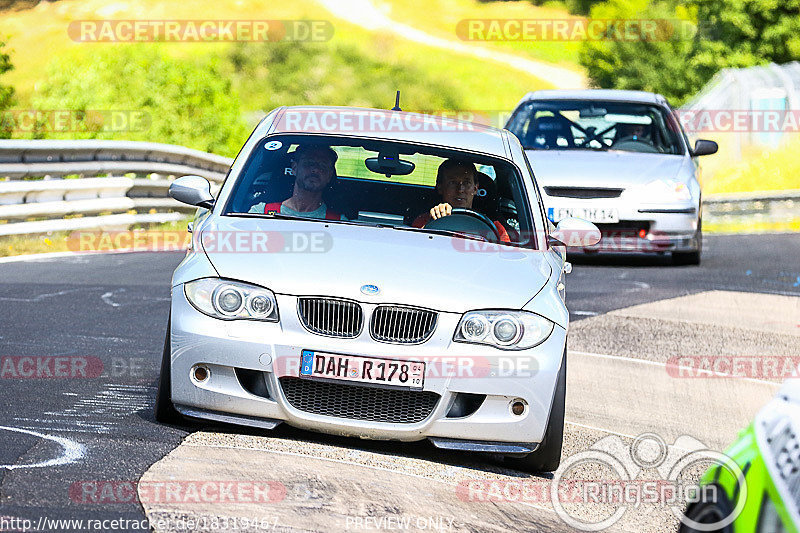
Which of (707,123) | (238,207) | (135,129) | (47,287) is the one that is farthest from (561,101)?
(135,129)

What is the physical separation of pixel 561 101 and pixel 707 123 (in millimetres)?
15608

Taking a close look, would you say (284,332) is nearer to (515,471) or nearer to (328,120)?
(515,471)

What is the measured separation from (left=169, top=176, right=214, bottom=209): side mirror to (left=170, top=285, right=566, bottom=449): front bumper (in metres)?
1.07

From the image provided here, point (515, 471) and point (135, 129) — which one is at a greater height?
point (515, 471)

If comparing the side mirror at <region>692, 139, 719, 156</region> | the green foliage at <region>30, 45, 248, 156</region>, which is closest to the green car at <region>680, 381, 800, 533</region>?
the side mirror at <region>692, 139, 719, 156</region>

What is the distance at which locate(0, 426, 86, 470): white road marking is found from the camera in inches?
201

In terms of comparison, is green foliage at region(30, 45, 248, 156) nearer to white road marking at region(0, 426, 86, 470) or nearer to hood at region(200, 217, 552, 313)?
hood at region(200, 217, 552, 313)

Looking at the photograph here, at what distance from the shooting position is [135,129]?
33094mm

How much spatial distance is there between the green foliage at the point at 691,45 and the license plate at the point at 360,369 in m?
61.7

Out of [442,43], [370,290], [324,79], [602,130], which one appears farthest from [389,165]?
[442,43]

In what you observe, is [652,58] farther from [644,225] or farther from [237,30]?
[644,225]

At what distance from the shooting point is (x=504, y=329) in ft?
18.9

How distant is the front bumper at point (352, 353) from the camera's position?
5.61 m

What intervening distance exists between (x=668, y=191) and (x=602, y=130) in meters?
1.53
